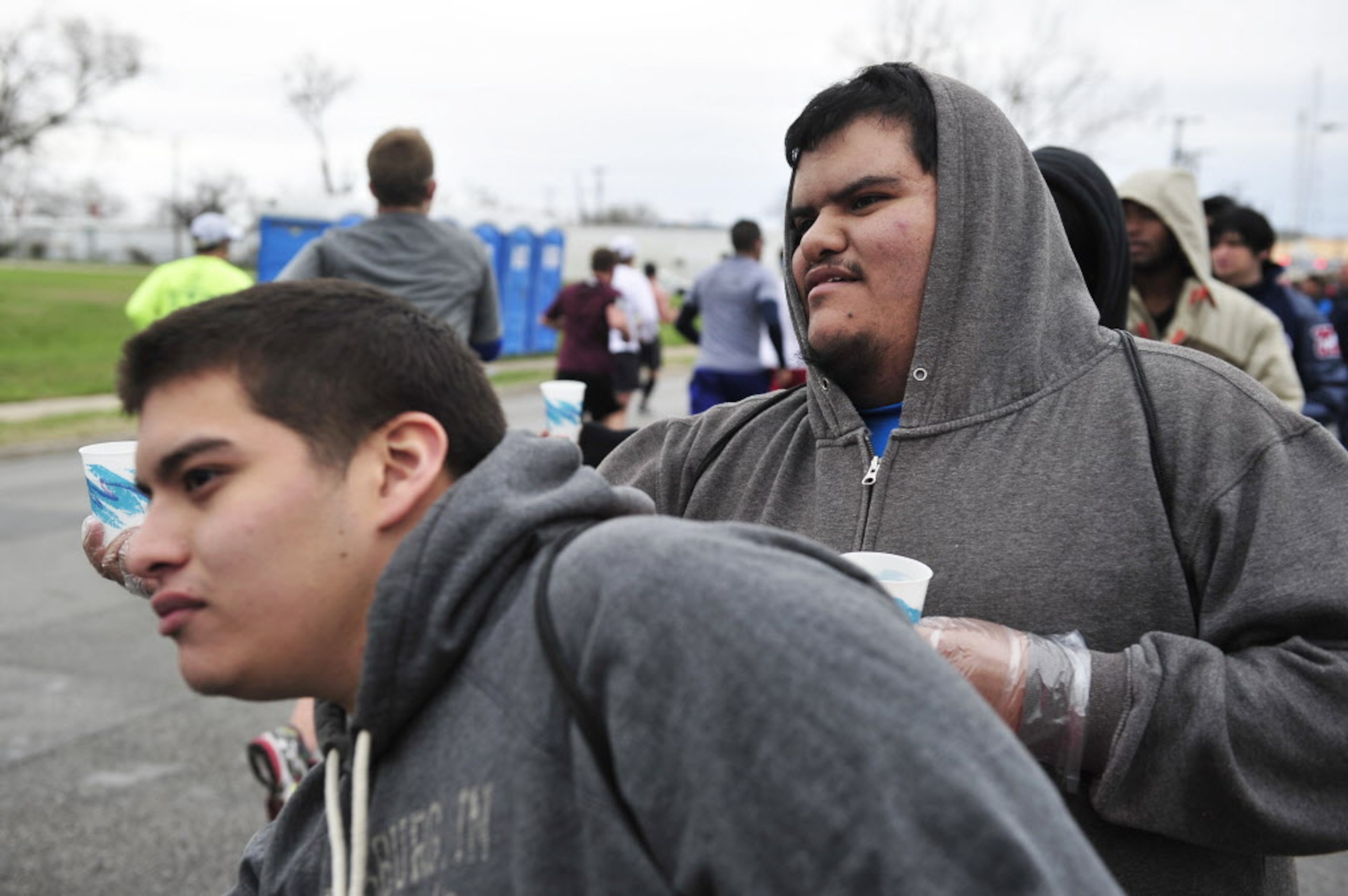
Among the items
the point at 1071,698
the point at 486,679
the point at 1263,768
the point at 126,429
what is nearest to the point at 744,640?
the point at 486,679

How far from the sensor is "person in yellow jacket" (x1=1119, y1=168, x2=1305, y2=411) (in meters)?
4.45

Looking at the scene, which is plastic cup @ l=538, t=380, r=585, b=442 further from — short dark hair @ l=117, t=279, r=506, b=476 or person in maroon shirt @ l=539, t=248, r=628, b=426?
person in maroon shirt @ l=539, t=248, r=628, b=426

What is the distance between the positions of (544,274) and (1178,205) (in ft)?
64.4

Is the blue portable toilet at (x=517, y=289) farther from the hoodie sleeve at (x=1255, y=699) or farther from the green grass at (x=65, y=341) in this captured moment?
the hoodie sleeve at (x=1255, y=699)

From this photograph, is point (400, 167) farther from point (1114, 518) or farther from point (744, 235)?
point (744, 235)

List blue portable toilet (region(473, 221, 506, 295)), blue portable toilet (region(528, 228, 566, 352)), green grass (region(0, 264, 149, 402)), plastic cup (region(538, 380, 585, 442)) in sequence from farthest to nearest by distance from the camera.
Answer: blue portable toilet (region(528, 228, 566, 352))
blue portable toilet (region(473, 221, 506, 295))
green grass (region(0, 264, 149, 402))
plastic cup (region(538, 380, 585, 442))

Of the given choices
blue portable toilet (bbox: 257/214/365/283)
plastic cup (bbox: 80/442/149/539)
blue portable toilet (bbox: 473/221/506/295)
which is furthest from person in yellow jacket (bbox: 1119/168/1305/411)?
blue portable toilet (bbox: 473/221/506/295)

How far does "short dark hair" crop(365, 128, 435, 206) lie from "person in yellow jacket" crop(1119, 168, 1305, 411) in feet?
8.77

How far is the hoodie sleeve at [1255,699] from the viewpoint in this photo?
1660mm

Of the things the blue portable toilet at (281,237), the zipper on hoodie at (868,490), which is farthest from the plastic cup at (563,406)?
the blue portable toilet at (281,237)

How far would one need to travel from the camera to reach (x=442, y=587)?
1.16m

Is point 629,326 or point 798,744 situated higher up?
point 798,744

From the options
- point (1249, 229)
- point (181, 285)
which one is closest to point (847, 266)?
point (1249, 229)

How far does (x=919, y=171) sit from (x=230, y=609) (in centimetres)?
134
